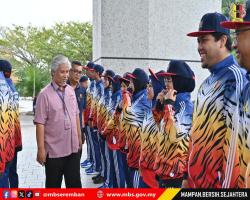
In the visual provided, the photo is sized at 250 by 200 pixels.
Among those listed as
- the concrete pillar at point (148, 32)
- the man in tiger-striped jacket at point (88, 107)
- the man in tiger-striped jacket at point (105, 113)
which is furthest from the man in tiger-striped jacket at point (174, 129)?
the man in tiger-striped jacket at point (88, 107)

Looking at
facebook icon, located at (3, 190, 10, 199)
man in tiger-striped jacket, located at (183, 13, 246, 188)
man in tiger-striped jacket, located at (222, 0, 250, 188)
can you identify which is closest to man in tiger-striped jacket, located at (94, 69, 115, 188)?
facebook icon, located at (3, 190, 10, 199)

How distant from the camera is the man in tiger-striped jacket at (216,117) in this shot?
203 centimetres

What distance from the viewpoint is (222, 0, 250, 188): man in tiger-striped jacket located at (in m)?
1.80

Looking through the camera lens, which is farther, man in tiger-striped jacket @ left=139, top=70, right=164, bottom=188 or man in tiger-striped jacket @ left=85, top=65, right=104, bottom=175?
man in tiger-striped jacket @ left=85, top=65, right=104, bottom=175

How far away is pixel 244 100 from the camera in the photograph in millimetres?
1872

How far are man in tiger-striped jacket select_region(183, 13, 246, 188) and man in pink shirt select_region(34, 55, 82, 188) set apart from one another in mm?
1647

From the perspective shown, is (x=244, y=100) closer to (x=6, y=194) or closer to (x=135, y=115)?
(x=6, y=194)

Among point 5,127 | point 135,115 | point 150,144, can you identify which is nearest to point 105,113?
point 135,115

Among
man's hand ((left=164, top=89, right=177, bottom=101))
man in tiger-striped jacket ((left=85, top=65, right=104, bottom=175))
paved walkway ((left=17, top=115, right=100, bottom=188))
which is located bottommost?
paved walkway ((left=17, top=115, right=100, bottom=188))

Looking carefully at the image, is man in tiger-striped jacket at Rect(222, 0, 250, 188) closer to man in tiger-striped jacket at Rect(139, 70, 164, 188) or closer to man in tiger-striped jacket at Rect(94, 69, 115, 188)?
man in tiger-striped jacket at Rect(139, 70, 164, 188)

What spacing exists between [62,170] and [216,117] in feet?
6.94

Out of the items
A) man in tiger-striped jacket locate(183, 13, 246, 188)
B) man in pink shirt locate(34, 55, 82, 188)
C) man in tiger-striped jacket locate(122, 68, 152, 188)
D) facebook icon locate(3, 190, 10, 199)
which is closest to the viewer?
man in tiger-striped jacket locate(183, 13, 246, 188)

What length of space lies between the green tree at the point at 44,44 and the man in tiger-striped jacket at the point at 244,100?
2545 cm

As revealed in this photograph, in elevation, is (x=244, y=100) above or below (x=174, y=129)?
above
